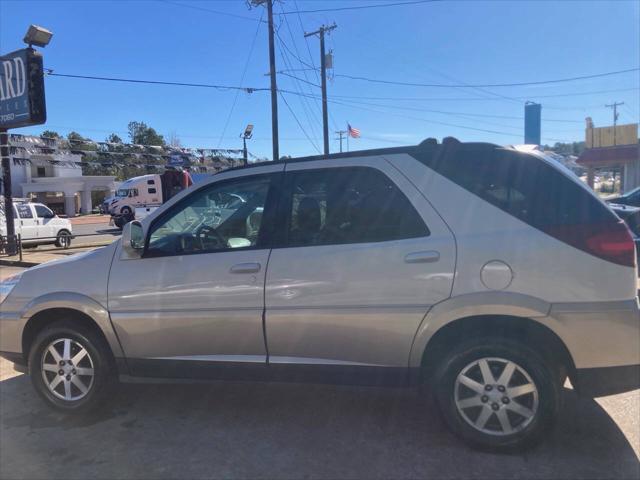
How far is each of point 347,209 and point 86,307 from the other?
1.97 meters

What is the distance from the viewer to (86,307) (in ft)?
11.6

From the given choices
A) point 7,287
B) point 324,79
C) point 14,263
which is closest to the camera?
point 7,287

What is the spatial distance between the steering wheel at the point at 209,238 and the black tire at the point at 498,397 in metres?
1.66

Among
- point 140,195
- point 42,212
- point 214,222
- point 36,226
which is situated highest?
point 140,195

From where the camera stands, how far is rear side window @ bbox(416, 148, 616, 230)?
2.89 m

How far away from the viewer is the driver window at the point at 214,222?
136 inches

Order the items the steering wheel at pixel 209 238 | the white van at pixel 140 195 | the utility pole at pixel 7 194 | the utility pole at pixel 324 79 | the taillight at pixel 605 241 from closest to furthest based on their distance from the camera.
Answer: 1. the taillight at pixel 605 241
2. the steering wheel at pixel 209 238
3. the utility pole at pixel 7 194
4. the utility pole at pixel 324 79
5. the white van at pixel 140 195

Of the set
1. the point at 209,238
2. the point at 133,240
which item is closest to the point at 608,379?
the point at 209,238

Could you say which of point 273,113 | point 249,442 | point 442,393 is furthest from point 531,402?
point 273,113

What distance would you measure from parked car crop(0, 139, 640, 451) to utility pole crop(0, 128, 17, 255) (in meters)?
13.3

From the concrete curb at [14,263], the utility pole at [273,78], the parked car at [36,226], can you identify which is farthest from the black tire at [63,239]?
the utility pole at [273,78]

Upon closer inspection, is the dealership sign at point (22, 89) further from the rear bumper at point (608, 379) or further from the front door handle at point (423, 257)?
the rear bumper at point (608, 379)

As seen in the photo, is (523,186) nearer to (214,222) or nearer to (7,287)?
(214,222)

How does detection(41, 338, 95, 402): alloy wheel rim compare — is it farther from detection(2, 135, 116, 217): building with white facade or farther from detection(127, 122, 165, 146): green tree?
detection(127, 122, 165, 146): green tree
